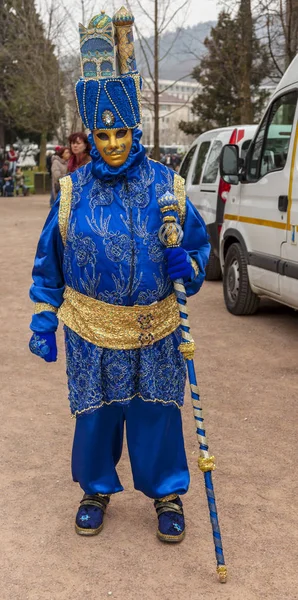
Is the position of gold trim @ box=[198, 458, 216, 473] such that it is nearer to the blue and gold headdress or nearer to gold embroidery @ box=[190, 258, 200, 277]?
gold embroidery @ box=[190, 258, 200, 277]

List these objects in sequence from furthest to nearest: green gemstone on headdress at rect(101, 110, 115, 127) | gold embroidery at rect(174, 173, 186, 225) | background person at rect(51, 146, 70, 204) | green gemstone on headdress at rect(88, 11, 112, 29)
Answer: background person at rect(51, 146, 70, 204) < gold embroidery at rect(174, 173, 186, 225) < green gemstone on headdress at rect(101, 110, 115, 127) < green gemstone on headdress at rect(88, 11, 112, 29)

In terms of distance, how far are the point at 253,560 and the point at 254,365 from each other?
107 inches

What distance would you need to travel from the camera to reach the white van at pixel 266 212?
5859 mm

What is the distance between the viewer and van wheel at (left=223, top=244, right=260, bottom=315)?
7008mm

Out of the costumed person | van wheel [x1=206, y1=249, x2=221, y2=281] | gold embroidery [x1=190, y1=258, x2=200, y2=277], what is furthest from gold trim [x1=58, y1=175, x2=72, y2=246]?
van wheel [x1=206, y1=249, x2=221, y2=281]

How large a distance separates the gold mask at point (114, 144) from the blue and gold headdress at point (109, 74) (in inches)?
1.1

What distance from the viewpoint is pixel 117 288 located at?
290cm

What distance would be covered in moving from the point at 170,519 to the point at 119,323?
0.92 metres

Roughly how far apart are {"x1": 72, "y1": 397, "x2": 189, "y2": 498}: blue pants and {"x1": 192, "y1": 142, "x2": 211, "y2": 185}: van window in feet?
21.9

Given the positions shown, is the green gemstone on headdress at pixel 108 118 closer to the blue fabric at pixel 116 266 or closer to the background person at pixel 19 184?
the blue fabric at pixel 116 266

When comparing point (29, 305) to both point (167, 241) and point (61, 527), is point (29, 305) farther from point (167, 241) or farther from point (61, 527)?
point (167, 241)

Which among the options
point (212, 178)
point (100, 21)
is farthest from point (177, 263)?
point (212, 178)

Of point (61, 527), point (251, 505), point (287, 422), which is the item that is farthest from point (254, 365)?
point (61, 527)

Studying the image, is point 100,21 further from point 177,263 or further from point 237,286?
point 237,286
